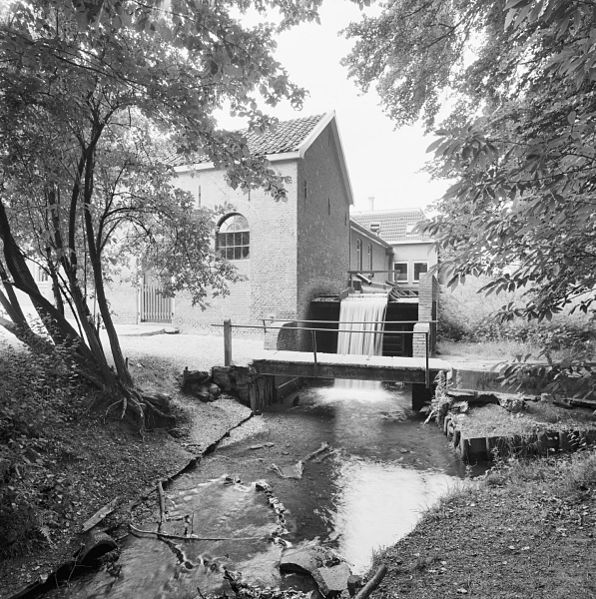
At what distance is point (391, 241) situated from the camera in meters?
30.0

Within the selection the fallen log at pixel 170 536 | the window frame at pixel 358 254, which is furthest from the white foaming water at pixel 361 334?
the window frame at pixel 358 254

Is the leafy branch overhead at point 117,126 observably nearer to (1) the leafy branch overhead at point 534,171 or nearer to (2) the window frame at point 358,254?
(1) the leafy branch overhead at point 534,171

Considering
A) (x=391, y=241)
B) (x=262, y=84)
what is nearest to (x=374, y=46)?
(x=262, y=84)

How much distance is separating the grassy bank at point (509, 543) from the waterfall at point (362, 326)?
7.98 m

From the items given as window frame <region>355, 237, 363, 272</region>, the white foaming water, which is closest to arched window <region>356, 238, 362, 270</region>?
window frame <region>355, 237, 363, 272</region>

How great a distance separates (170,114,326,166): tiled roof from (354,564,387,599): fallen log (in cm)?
1199

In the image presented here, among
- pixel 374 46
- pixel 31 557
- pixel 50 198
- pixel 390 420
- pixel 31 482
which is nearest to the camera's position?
pixel 31 557

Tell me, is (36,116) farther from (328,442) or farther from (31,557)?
(328,442)

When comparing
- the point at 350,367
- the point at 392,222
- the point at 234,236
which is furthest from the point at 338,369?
the point at 392,222

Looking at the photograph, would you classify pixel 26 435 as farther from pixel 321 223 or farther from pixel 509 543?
pixel 321 223

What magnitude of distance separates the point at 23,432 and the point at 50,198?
10.5 feet

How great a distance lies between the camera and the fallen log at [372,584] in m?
3.03

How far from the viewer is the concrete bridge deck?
9.12 metres

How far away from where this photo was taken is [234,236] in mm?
14539
